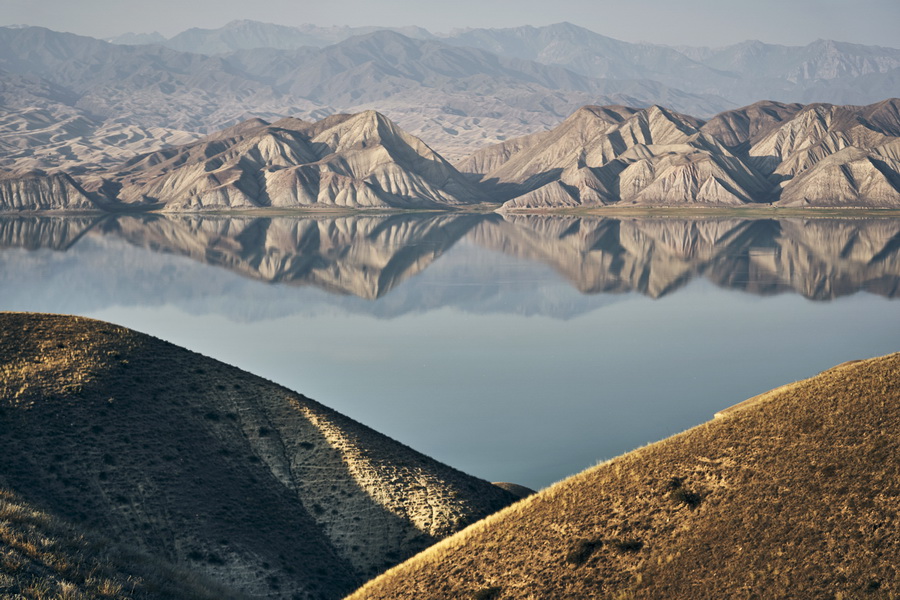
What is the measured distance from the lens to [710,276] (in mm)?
167250

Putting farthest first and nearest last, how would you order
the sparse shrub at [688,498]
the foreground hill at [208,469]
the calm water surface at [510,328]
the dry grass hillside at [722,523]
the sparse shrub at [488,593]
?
the calm water surface at [510,328] < the foreground hill at [208,469] < the sparse shrub at [688,498] < the sparse shrub at [488,593] < the dry grass hillside at [722,523]

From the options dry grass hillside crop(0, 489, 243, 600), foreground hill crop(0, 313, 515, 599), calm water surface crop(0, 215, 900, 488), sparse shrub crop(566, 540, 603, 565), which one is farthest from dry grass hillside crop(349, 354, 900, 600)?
calm water surface crop(0, 215, 900, 488)

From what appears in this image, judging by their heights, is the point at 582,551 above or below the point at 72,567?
above

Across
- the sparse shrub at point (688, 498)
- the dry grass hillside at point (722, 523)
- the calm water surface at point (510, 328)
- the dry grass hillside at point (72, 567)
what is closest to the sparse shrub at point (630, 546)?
the dry grass hillside at point (722, 523)

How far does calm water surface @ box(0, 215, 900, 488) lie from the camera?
7375 centimetres

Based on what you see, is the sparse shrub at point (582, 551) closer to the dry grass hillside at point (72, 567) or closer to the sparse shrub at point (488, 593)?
the sparse shrub at point (488, 593)

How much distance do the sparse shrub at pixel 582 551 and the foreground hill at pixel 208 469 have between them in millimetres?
13488

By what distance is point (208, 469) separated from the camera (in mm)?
44156

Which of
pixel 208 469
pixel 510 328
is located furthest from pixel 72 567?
pixel 510 328

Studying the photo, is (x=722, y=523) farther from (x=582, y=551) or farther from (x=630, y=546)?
(x=582, y=551)

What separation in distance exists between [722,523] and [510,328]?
296 feet

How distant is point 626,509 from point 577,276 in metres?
140

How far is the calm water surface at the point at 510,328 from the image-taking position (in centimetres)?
7375

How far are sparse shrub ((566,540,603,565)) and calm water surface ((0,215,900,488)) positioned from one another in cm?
2878
